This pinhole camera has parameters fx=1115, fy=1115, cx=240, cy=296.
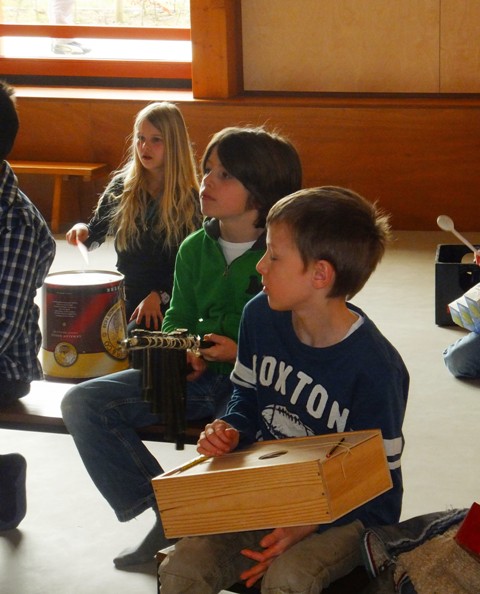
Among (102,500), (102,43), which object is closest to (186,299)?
(102,500)

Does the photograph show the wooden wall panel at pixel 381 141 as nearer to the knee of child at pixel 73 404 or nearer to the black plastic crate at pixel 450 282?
the black plastic crate at pixel 450 282

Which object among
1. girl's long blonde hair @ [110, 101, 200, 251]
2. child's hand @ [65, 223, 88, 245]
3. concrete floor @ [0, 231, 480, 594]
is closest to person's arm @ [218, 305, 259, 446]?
concrete floor @ [0, 231, 480, 594]

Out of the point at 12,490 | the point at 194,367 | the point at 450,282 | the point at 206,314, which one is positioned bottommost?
the point at 12,490

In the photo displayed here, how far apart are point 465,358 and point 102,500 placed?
177 centimetres

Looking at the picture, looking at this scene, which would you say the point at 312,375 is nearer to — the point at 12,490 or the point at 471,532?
the point at 471,532

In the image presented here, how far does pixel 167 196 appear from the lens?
3744 mm

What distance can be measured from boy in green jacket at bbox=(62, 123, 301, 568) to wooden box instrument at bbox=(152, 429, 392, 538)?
2.10 ft

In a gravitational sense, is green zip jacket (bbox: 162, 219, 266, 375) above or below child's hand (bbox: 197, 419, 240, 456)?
above

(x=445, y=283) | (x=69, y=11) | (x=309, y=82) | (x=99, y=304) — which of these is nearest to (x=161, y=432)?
(x=99, y=304)

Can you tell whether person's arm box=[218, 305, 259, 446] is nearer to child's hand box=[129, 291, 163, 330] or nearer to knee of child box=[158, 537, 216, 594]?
knee of child box=[158, 537, 216, 594]

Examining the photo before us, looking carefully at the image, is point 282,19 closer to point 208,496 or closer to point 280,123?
point 280,123

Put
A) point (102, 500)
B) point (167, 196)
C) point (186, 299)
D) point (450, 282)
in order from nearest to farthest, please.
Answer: point (186, 299), point (102, 500), point (167, 196), point (450, 282)

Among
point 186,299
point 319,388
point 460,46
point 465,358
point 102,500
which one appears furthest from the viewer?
point 460,46

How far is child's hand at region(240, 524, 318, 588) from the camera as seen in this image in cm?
206
